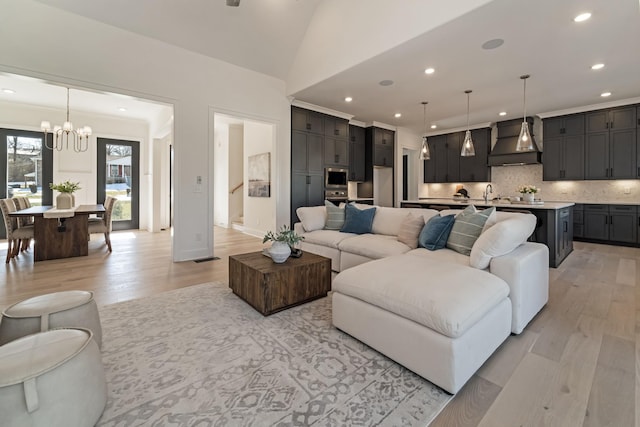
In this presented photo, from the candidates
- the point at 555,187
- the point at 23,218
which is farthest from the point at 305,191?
the point at 555,187

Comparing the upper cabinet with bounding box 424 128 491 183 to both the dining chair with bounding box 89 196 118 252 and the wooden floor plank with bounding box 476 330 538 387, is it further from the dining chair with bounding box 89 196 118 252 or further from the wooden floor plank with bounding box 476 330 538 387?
the dining chair with bounding box 89 196 118 252

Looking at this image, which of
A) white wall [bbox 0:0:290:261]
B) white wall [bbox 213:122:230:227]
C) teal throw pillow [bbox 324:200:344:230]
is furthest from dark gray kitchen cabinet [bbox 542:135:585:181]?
white wall [bbox 213:122:230:227]

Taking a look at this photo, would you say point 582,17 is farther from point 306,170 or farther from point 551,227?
point 306,170

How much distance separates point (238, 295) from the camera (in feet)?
9.45

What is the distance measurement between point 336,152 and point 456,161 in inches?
155

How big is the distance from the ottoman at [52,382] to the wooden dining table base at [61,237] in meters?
4.04

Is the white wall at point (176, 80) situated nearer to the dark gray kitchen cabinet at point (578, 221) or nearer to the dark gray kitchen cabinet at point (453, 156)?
the dark gray kitchen cabinet at point (453, 156)

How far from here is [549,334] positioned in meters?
2.21

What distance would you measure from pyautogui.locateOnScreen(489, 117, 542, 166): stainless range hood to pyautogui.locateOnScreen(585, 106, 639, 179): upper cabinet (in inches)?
36.2

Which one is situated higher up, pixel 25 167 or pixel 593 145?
pixel 593 145

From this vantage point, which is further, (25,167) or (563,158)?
(563,158)

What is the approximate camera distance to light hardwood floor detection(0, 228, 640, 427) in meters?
1.44

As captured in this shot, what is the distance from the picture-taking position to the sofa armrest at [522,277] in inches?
84.0

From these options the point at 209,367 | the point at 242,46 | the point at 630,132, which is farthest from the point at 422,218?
the point at 630,132
